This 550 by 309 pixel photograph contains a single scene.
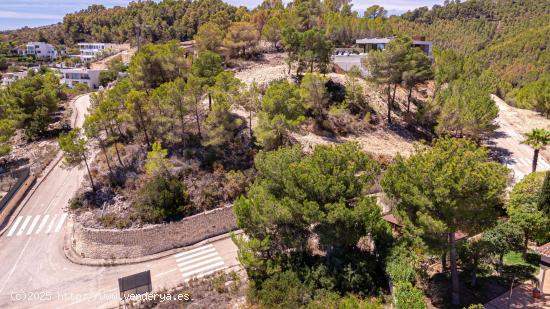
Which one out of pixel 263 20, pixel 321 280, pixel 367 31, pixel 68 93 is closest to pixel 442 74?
pixel 367 31

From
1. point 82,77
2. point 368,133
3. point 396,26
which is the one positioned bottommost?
point 368,133

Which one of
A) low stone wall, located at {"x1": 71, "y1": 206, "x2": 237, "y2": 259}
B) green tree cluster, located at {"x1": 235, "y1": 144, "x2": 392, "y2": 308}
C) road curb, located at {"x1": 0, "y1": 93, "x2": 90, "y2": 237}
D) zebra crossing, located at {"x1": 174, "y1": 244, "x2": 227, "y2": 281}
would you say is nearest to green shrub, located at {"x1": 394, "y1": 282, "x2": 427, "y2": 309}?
green tree cluster, located at {"x1": 235, "y1": 144, "x2": 392, "y2": 308}

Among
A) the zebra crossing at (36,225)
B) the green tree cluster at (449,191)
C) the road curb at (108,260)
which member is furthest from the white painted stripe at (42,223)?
the green tree cluster at (449,191)

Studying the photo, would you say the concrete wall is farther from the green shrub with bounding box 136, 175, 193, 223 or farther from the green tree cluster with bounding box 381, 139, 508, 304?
the green tree cluster with bounding box 381, 139, 508, 304

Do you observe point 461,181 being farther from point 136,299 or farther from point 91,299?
point 91,299

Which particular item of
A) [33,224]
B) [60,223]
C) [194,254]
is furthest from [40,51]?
[194,254]

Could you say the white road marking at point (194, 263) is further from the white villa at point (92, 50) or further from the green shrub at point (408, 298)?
the white villa at point (92, 50)

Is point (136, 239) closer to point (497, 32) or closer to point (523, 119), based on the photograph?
point (523, 119)
